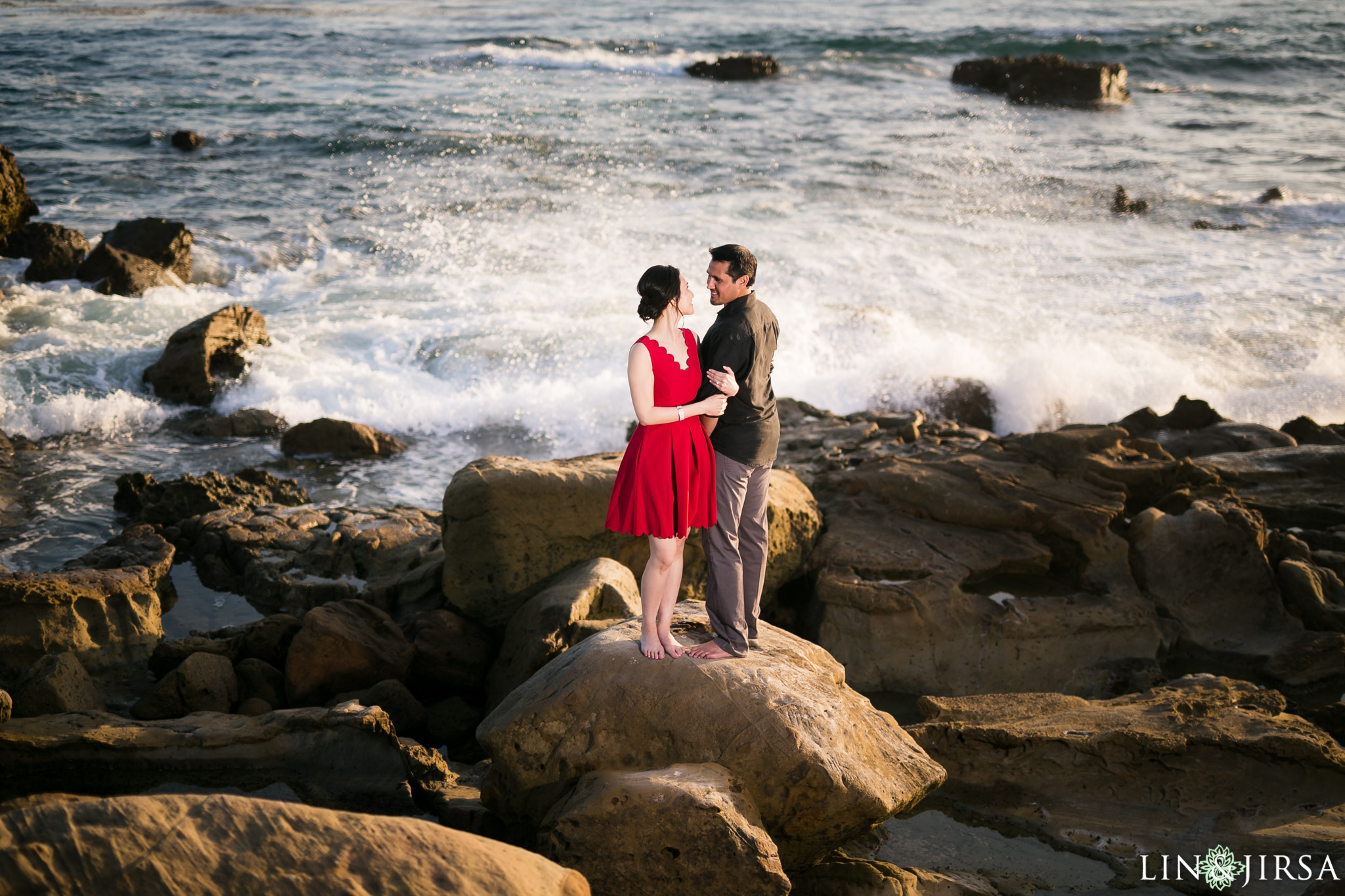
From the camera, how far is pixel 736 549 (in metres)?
4.29

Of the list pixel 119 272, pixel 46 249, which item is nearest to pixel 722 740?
pixel 119 272

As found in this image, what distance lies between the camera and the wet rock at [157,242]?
45.0 feet

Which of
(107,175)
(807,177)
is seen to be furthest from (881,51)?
(107,175)

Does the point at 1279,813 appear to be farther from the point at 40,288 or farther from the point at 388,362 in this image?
the point at 40,288

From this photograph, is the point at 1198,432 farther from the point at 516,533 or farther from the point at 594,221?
the point at 594,221

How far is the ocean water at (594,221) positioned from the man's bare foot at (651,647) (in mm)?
5270

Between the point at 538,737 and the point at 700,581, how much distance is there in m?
2.49

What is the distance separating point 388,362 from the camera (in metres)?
12.0

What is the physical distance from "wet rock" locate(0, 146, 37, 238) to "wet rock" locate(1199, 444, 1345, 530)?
1383cm

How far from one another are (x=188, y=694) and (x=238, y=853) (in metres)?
2.56

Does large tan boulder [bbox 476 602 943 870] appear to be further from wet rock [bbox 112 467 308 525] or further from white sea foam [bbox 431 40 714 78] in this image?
white sea foam [bbox 431 40 714 78]

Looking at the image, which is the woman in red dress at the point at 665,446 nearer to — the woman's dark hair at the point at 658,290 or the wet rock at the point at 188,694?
the woman's dark hair at the point at 658,290

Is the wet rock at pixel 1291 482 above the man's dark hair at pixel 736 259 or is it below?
below

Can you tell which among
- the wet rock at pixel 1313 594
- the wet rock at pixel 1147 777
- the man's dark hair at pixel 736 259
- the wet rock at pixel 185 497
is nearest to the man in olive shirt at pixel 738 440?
the man's dark hair at pixel 736 259
